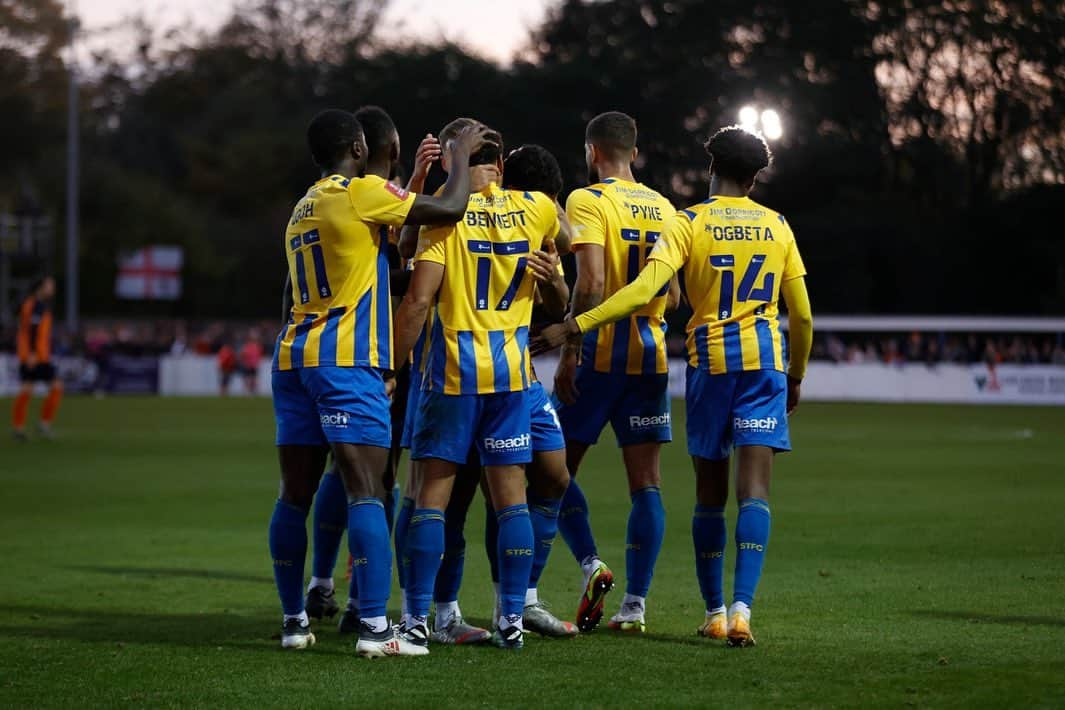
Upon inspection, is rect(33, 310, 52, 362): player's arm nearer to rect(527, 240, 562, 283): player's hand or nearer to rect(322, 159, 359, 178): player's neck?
rect(322, 159, 359, 178): player's neck

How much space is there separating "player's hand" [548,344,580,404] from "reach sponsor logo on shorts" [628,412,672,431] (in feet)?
1.01

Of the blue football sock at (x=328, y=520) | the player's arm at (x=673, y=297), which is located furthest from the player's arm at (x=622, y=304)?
the blue football sock at (x=328, y=520)

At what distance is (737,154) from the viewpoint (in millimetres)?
8086

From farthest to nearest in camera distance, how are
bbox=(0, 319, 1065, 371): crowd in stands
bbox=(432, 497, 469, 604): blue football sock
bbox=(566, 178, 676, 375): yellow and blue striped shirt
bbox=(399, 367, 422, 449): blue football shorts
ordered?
bbox=(0, 319, 1065, 371): crowd in stands → bbox=(566, 178, 676, 375): yellow and blue striped shirt → bbox=(432, 497, 469, 604): blue football sock → bbox=(399, 367, 422, 449): blue football shorts

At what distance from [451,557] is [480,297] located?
137 centimetres

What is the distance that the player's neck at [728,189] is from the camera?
8164 mm

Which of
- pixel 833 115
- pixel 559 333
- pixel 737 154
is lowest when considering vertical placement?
pixel 559 333

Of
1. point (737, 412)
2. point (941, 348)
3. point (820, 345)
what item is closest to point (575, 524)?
point (737, 412)

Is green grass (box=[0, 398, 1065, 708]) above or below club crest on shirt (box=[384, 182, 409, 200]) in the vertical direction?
below

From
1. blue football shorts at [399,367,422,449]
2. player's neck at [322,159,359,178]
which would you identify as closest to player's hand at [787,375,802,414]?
blue football shorts at [399,367,422,449]

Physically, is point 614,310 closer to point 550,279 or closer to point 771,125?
point 550,279

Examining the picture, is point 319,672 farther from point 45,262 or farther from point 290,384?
point 45,262

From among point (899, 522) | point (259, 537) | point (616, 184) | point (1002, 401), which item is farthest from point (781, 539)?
point (1002, 401)

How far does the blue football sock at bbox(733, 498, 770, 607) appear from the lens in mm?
7832
